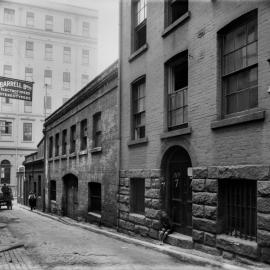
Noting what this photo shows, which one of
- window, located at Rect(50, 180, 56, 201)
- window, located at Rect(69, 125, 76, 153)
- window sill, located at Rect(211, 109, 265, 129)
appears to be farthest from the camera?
window, located at Rect(50, 180, 56, 201)

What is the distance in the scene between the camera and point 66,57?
5662 centimetres

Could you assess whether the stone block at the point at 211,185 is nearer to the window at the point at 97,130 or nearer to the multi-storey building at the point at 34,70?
the window at the point at 97,130

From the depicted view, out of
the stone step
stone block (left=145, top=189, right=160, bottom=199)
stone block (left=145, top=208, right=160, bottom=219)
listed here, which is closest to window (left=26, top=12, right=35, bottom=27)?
stone block (left=145, top=189, right=160, bottom=199)

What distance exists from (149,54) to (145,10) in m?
1.67

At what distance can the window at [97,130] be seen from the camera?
18.4 m

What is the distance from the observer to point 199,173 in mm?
10242

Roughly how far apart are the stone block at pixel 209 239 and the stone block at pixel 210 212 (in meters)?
0.39

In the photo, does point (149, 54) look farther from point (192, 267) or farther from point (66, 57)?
point (66, 57)

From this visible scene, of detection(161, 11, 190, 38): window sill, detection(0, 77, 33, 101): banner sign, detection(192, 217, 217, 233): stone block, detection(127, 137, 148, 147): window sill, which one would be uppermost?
detection(161, 11, 190, 38): window sill

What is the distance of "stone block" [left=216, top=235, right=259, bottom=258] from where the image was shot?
839 centimetres

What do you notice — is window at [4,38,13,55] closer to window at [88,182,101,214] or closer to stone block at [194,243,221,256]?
window at [88,182,101,214]

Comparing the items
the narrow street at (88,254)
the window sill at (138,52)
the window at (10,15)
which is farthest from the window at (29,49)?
the window sill at (138,52)

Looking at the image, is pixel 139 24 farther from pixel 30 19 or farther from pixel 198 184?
pixel 30 19

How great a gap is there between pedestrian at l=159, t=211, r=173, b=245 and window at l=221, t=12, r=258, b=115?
369cm
